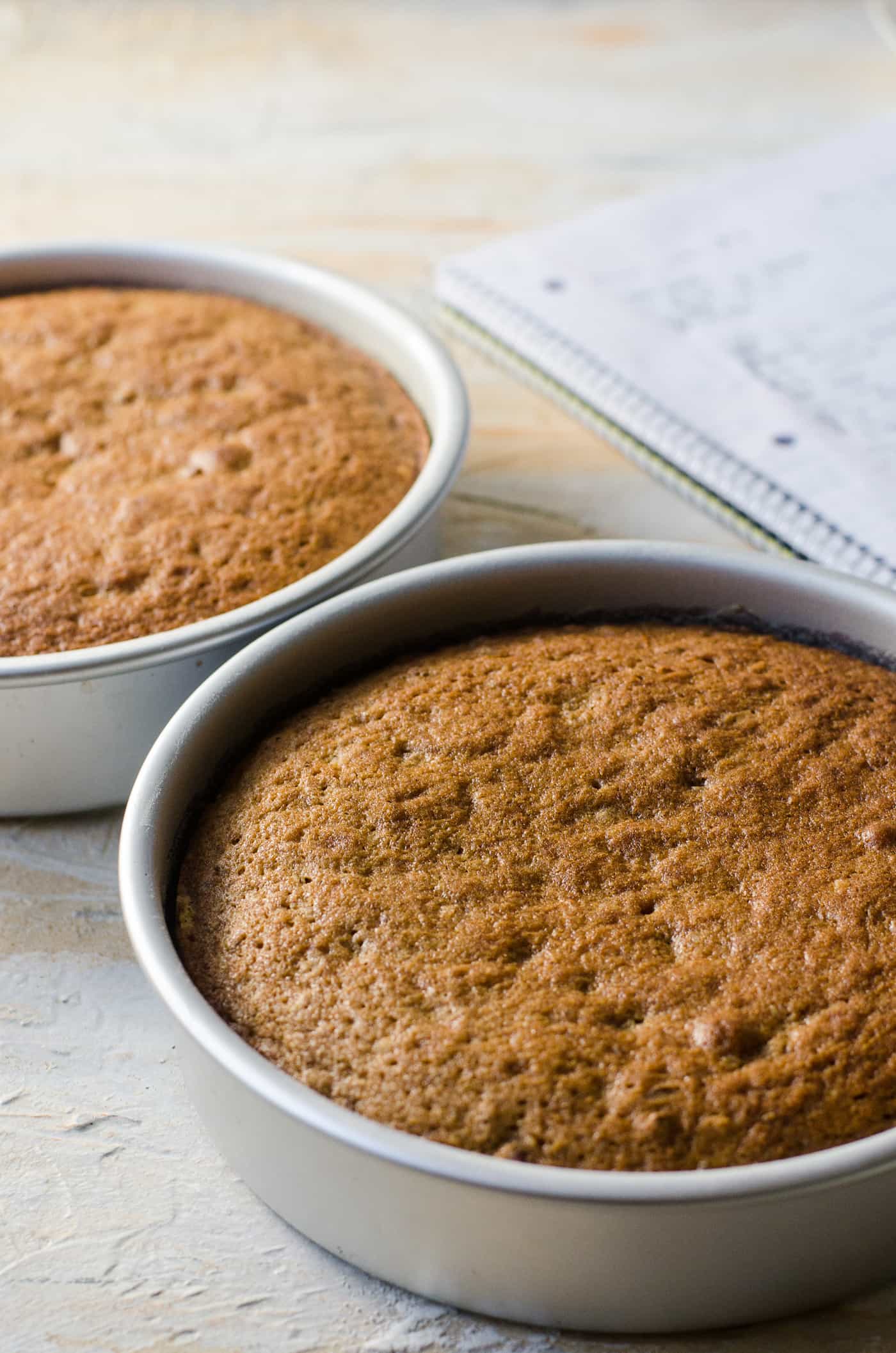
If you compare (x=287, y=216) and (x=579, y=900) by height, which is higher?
(x=579, y=900)

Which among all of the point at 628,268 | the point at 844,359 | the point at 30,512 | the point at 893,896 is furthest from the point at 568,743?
the point at 628,268

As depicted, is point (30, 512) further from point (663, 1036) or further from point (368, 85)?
point (368, 85)

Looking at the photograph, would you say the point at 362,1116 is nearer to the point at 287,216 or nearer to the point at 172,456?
the point at 172,456

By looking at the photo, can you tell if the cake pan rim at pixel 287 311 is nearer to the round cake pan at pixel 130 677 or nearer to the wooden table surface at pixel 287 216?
the round cake pan at pixel 130 677

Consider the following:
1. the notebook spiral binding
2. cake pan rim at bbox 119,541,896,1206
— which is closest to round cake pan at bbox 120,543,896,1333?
cake pan rim at bbox 119,541,896,1206

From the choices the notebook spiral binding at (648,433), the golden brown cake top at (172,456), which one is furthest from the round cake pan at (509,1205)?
the notebook spiral binding at (648,433)

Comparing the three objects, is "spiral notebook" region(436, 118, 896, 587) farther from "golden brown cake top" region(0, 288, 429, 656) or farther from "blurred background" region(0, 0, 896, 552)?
"golden brown cake top" region(0, 288, 429, 656)

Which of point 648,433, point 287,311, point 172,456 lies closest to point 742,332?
point 648,433
